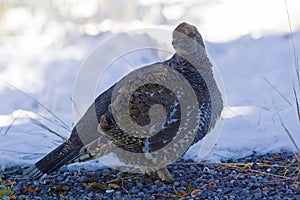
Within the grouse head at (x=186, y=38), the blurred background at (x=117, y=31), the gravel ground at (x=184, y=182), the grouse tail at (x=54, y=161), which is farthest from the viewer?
the blurred background at (x=117, y=31)

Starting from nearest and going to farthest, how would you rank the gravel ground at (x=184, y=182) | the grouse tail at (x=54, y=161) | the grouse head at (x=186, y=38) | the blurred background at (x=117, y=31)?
1. the gravel ground at (x=184, y=182)
2. the grouse tail at (x=54, y=161)
3. the grouse head at (x=186, y=38)
4. the blurred background at (x=117, y=31)

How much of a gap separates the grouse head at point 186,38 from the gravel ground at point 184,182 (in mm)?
734

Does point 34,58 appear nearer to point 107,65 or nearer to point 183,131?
point 107,65

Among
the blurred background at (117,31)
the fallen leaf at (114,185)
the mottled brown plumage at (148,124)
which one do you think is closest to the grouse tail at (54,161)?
the mottled brown plumage at (148,124)

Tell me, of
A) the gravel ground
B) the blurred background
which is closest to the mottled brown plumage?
the gravel ground

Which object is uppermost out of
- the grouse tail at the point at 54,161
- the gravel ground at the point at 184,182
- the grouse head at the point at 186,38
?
the grouse head at the point at 186,38

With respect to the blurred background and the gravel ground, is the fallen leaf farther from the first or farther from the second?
the blurred background

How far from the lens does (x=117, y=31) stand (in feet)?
24.0

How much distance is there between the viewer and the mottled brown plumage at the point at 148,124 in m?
4.47

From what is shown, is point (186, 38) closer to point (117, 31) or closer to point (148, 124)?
point (148, 124)

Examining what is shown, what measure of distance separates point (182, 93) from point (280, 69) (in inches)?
86.5

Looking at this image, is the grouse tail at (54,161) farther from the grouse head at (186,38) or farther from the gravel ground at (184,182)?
the grouse head at (186,38)

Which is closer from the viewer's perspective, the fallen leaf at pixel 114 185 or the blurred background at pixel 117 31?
the fallen leaf at pixel 114 185

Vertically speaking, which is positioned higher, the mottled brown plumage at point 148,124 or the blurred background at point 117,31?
the blurred background at point 117,31
